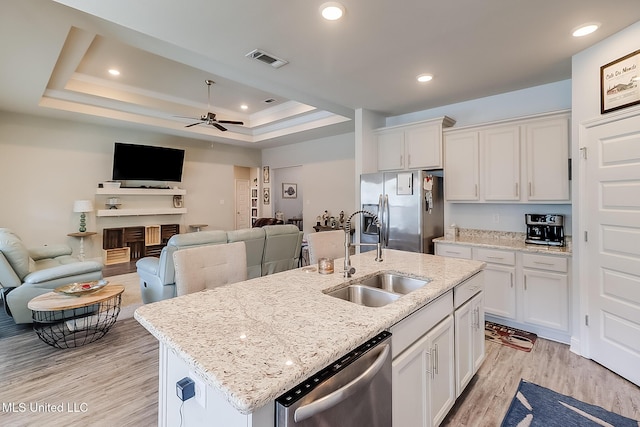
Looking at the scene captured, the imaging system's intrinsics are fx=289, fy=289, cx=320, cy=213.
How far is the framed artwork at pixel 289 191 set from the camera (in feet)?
27.5

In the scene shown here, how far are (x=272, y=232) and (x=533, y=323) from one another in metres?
3.21

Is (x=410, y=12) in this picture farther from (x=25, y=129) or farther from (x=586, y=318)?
(x=25, y=129)

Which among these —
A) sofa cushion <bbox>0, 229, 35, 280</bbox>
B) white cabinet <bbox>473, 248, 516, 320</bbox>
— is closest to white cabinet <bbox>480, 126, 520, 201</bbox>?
white cabinet <bbox>473, 248, 516, 320</bbox>

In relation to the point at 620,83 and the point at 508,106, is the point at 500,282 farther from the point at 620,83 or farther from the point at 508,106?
the point at 508,106

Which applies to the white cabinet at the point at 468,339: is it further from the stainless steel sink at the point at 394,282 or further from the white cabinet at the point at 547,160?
the white cabinet at the point at 547,160

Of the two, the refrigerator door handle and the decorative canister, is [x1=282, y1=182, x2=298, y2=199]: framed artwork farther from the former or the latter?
the decorative canister

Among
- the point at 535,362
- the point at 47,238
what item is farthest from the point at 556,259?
the point at 47,238

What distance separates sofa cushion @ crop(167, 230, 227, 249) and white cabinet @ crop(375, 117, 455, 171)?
8.36 ft

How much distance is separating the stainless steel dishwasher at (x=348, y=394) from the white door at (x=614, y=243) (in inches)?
91.0

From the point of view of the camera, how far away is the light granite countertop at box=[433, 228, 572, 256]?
2934 millimetres

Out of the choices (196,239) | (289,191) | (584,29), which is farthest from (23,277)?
(289,191)

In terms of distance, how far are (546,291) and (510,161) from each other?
1.45 m

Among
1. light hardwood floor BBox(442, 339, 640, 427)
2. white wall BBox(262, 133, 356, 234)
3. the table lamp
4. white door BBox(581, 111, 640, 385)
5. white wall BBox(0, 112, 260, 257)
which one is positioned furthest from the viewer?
white wall BBox(262, 133, 356, 234)

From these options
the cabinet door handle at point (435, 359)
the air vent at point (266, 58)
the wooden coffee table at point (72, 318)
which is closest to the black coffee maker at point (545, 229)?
the cabinet door handle at point (435, 359)
